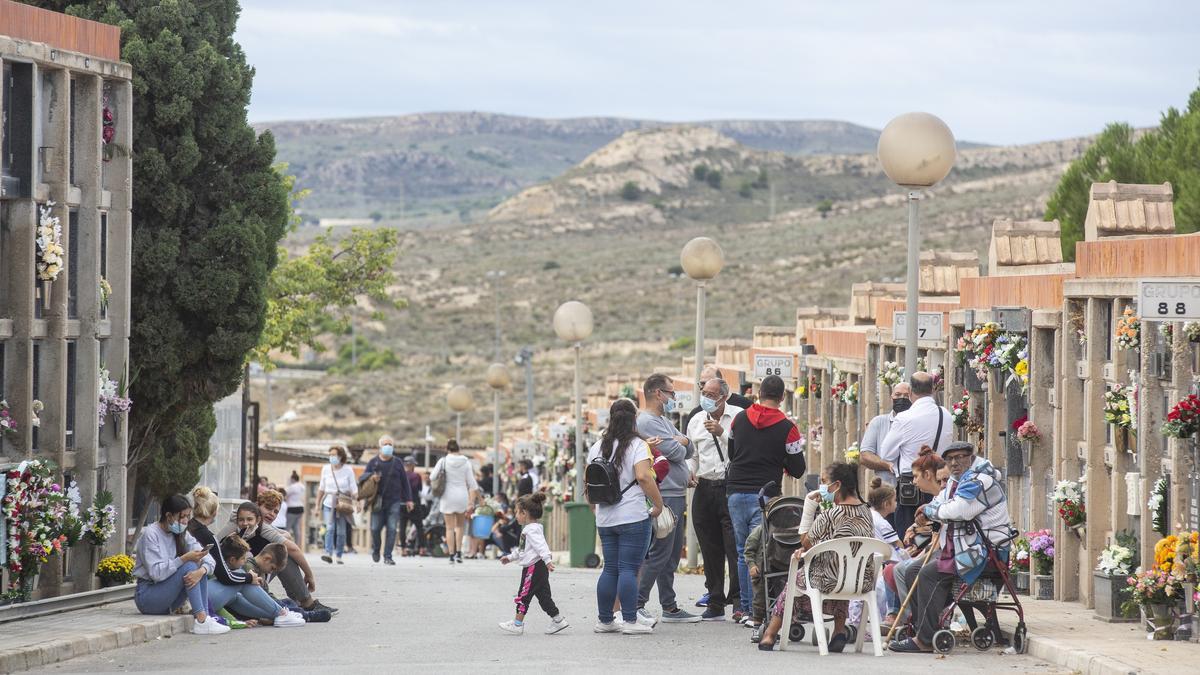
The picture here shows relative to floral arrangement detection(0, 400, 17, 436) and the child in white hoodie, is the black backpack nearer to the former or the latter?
the child in white hoodie

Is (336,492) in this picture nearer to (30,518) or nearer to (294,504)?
(294,504)

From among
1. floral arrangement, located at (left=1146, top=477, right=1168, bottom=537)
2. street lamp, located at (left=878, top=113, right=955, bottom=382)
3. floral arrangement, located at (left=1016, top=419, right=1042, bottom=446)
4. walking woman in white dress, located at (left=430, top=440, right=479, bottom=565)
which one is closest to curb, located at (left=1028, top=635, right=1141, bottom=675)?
floral arrangement, located at (left=1146, top=477, right=1168, bottom=537)

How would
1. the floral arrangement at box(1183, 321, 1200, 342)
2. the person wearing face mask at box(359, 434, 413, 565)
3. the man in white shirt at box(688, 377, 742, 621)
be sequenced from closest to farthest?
the floral arrangement at box(1183, 321, 1200, 342), the man in white shirt at box(688, 377, 742, 621), the person wearing face mask at box(359, 434, 413, 565)

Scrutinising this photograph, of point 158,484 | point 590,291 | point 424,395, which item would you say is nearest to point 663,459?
point 158,484

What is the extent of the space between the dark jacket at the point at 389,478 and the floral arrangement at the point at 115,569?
909 cm

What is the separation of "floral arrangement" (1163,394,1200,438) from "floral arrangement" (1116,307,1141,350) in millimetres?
1311

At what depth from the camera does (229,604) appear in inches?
628

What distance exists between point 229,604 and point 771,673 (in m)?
5.82

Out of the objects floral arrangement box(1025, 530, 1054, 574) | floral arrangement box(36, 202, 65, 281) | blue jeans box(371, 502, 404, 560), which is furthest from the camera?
blue jeans box(371, 502, 404, 560)

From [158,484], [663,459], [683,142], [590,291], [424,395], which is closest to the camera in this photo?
[663,459]

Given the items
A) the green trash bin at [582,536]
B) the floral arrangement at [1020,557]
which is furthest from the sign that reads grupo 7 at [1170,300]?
the green trash bin at [582,536]

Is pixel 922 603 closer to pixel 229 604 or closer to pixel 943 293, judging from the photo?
pixel 229 604

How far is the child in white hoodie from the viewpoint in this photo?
14562 mm

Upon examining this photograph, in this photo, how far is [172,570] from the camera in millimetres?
15445
